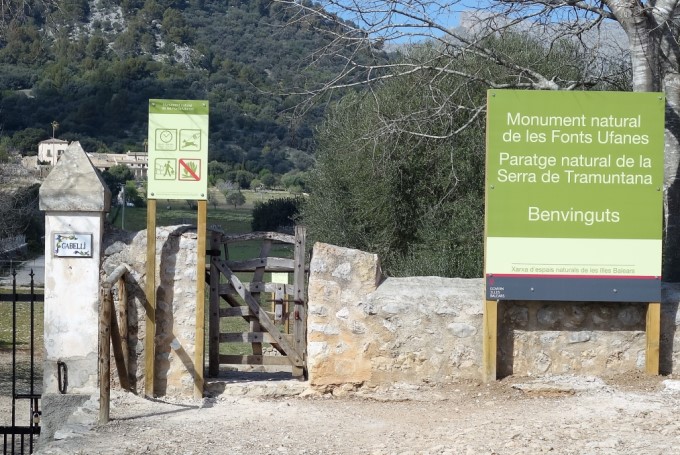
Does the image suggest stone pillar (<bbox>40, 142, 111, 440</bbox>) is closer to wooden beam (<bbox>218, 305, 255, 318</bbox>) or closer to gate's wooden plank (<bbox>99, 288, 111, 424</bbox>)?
gate's wooden plank (<bbox>99, 288, 111, 424</bbox>)

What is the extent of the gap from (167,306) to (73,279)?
821mm

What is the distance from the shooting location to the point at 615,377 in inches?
304

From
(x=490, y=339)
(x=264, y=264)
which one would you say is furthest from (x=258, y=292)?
(x=490, y=339)

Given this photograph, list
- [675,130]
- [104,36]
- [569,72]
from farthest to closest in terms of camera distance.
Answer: [104,36]
[569,72]
[675,130]

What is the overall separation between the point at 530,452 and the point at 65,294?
13.2 ft

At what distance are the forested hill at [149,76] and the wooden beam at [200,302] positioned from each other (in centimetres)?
3950

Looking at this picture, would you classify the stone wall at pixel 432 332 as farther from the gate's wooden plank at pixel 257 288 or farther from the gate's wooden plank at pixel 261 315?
the gate's wooden plank at pixel 257 288

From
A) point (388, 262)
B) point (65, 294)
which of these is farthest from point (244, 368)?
point (388, 262)

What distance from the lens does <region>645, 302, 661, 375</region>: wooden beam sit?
7.65 m

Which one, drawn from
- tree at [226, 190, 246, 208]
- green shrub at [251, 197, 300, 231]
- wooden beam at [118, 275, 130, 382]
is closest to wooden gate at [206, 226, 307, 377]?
wooden beam at [118, 275, 130, 382]

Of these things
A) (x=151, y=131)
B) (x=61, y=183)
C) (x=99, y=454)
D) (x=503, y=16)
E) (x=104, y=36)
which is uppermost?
(x=104, y=36)

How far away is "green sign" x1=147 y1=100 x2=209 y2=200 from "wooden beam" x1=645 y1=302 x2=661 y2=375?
403cm

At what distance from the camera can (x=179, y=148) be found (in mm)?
7566

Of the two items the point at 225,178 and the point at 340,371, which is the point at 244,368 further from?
the point at 225,178
